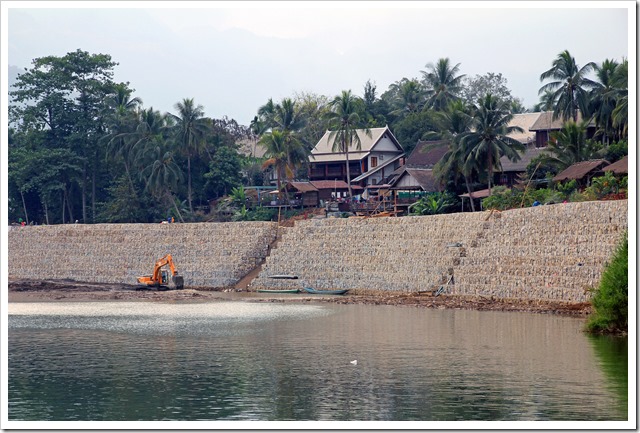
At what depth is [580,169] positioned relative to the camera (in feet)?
180

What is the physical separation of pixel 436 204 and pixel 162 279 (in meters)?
18.1

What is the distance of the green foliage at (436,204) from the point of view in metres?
61.4

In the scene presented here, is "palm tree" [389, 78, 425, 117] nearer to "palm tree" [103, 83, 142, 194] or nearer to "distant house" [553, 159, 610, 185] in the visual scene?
"palm tree" [103, 83, 142, 194]

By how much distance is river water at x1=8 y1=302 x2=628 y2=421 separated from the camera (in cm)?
2069

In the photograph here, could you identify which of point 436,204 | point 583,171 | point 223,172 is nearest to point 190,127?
point 223,172

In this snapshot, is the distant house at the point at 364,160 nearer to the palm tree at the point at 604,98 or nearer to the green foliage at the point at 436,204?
the green foliage at the point at 436,204

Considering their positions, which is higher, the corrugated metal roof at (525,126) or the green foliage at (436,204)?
the corrugated metal roof at (525,126)

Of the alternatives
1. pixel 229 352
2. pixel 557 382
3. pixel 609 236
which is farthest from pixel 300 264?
pixel 557 382

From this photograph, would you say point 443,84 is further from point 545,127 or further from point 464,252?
point 464,252

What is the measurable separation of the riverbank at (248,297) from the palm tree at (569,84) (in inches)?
932

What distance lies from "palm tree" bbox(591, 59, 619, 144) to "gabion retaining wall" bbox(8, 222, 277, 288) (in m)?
21.5

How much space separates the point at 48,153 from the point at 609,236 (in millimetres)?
50590

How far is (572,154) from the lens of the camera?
194ft

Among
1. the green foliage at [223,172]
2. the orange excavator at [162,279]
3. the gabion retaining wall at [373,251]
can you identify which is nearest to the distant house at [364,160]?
the green foliage at [223,172]
